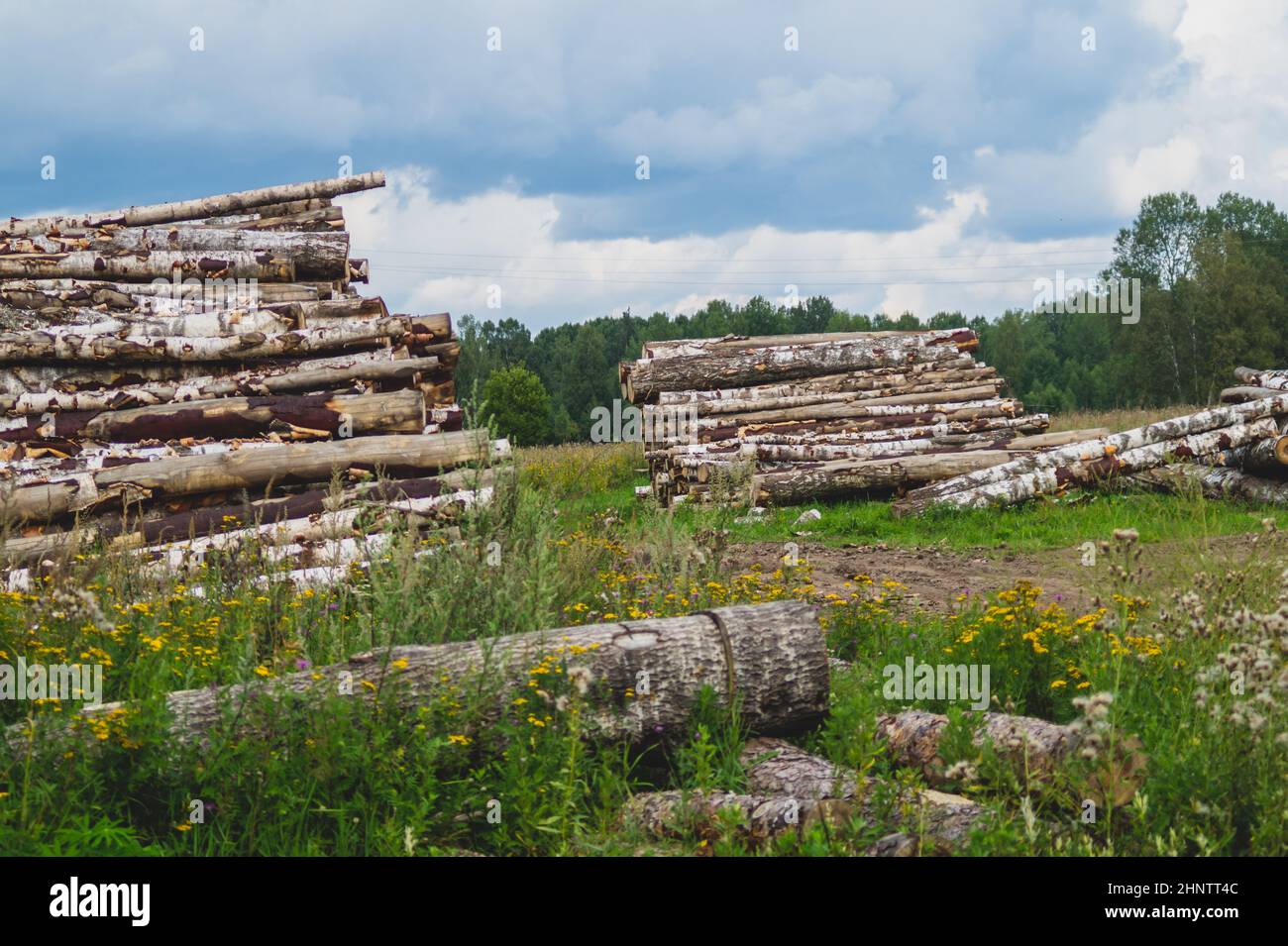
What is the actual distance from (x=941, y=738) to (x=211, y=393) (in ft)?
27.7

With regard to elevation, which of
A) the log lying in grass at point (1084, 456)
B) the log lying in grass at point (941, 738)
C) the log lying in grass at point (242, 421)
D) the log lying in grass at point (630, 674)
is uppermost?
the log lying in grass at point (242, 421)

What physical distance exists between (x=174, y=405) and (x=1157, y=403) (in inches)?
2125

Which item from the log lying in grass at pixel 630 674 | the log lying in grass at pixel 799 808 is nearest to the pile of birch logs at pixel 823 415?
the log lying in grass at pixel 630 674

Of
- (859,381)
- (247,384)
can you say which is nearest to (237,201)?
(247,384)

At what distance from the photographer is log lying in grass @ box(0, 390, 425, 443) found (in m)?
9.74

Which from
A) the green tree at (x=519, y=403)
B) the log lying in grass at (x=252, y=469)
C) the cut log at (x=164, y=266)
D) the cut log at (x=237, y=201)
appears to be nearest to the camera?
the log lying in grass at (x=252, y=469)

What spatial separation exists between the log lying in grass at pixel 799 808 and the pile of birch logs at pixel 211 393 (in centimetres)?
322

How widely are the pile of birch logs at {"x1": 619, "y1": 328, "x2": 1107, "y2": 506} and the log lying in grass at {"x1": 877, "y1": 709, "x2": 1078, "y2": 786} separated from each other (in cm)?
882

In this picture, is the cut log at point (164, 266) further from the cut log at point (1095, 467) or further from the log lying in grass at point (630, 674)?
the log lying in grass at point (630, 674)

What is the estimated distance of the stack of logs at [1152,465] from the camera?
42.8ft

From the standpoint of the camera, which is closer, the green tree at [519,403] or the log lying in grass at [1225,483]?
the log lying in grass at [1225,483]

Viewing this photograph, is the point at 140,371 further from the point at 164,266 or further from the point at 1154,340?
the point at 1154,340

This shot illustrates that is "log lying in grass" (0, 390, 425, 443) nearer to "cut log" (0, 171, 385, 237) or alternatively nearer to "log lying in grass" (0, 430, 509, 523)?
"log lying in grass" (0, 430, 509, 523)
